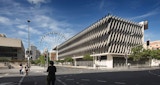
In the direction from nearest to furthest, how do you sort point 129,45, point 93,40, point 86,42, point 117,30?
point 117,30
point 129,45
point 93,40
point 86,42

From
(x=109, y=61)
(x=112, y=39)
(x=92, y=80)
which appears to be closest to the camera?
(x=92, y=80)

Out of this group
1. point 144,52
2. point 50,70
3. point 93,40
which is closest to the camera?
point 50,70

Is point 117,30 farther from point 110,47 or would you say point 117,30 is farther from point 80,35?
point 80,35

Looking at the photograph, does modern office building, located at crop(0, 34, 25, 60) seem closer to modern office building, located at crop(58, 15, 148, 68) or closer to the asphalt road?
modern office building, located at crop(58, 15, 148, 68)

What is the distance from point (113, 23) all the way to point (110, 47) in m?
8.68

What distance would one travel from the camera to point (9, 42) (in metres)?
114

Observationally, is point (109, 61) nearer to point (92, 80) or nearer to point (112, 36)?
point (112, 36)

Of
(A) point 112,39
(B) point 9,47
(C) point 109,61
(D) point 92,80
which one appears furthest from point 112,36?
(B) point 9,47

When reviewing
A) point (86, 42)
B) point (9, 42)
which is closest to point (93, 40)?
point (86, 42)

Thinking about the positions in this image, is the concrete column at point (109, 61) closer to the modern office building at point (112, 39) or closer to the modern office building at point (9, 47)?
the modern office building at point (112, 39)

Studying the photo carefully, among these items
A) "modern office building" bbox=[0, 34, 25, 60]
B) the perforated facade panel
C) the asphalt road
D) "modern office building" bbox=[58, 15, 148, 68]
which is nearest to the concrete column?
"modern office building" bbox=[58, 15, 148, 68]

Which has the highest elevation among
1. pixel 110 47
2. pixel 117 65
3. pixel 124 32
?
pixel 124 32

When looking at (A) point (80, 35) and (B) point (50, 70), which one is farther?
(A) point (80, 35)

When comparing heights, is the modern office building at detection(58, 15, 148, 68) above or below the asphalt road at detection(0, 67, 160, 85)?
above
